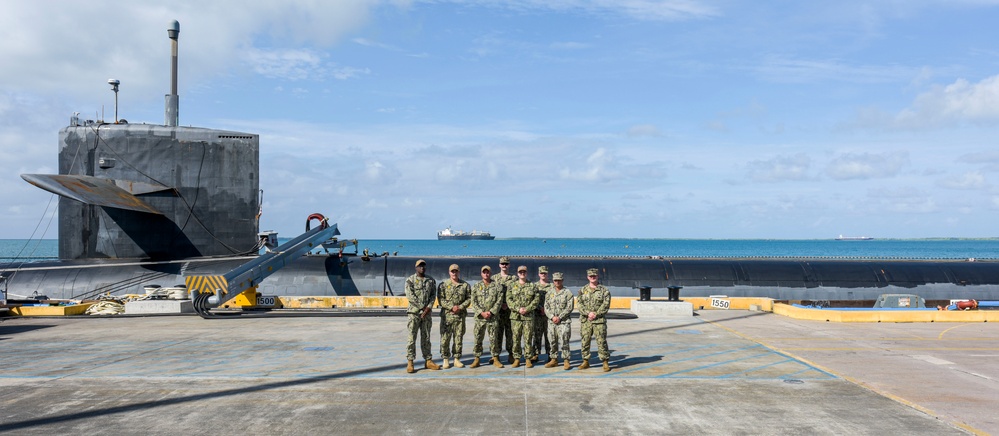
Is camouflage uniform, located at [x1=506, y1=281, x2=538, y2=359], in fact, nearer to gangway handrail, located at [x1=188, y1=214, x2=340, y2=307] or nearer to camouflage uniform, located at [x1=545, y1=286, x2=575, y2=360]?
camouflage uniform, located at [x1=545, y1=286, x2=575, y2=360]

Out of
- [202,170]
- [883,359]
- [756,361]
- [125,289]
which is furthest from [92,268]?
[883,359]

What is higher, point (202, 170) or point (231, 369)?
point (202, 170)

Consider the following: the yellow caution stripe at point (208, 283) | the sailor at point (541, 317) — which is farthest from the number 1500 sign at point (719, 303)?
the yellow caution stripe at point (208, 283)

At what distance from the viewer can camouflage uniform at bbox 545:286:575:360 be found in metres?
12.4

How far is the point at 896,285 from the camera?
88.1 ft

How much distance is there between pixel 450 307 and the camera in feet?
41.1

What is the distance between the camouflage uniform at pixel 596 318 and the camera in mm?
12258

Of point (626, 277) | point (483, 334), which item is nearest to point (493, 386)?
point (483, 334)

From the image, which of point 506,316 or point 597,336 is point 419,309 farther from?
point 597,336

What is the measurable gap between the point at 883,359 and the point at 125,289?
22965mm

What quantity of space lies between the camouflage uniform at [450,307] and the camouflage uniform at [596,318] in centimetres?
204

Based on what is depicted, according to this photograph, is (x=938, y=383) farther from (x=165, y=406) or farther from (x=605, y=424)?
(x=165, y=406)

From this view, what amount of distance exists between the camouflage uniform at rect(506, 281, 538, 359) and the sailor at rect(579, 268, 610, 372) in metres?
0.89

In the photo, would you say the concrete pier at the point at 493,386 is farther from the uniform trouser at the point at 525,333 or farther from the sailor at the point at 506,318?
the sailor at the point at 506,318
